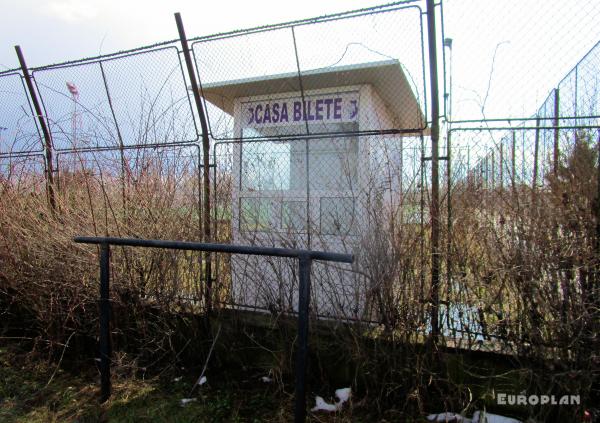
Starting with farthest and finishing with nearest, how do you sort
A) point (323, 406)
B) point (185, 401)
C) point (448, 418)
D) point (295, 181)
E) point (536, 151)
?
point (295, 181) → point (185, 401) → point (323, 406) → point (536, 151) → point (448, 418)

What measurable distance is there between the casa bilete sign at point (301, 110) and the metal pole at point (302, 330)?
231 centimetres

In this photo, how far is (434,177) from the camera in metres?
2.99

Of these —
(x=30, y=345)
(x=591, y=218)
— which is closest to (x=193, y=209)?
(x=30, y=345)

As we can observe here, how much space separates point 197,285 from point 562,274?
2955 mm

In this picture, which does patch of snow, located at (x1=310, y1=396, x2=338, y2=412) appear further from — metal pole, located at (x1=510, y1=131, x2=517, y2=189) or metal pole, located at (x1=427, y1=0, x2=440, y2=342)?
metal pole, located at (x1=510, y1=131, x2=517, y2=189)

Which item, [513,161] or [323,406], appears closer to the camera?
[513,161]

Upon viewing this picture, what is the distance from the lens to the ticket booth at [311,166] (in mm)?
3199

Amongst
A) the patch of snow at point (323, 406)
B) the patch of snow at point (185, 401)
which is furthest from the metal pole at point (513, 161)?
the patch of snow at point (185, 401)

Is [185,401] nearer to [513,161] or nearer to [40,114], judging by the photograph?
[513,161]

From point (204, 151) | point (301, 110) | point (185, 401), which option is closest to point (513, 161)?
point (301, 110)

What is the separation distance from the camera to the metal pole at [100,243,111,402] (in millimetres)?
2932

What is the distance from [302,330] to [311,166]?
8.03 ft

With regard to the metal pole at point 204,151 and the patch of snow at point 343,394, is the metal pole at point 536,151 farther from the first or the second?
the metal pole at point 204,151

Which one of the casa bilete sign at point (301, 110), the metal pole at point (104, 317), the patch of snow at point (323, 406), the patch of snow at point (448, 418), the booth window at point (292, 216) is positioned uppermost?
the casa bilete sign at point (301, 110)
